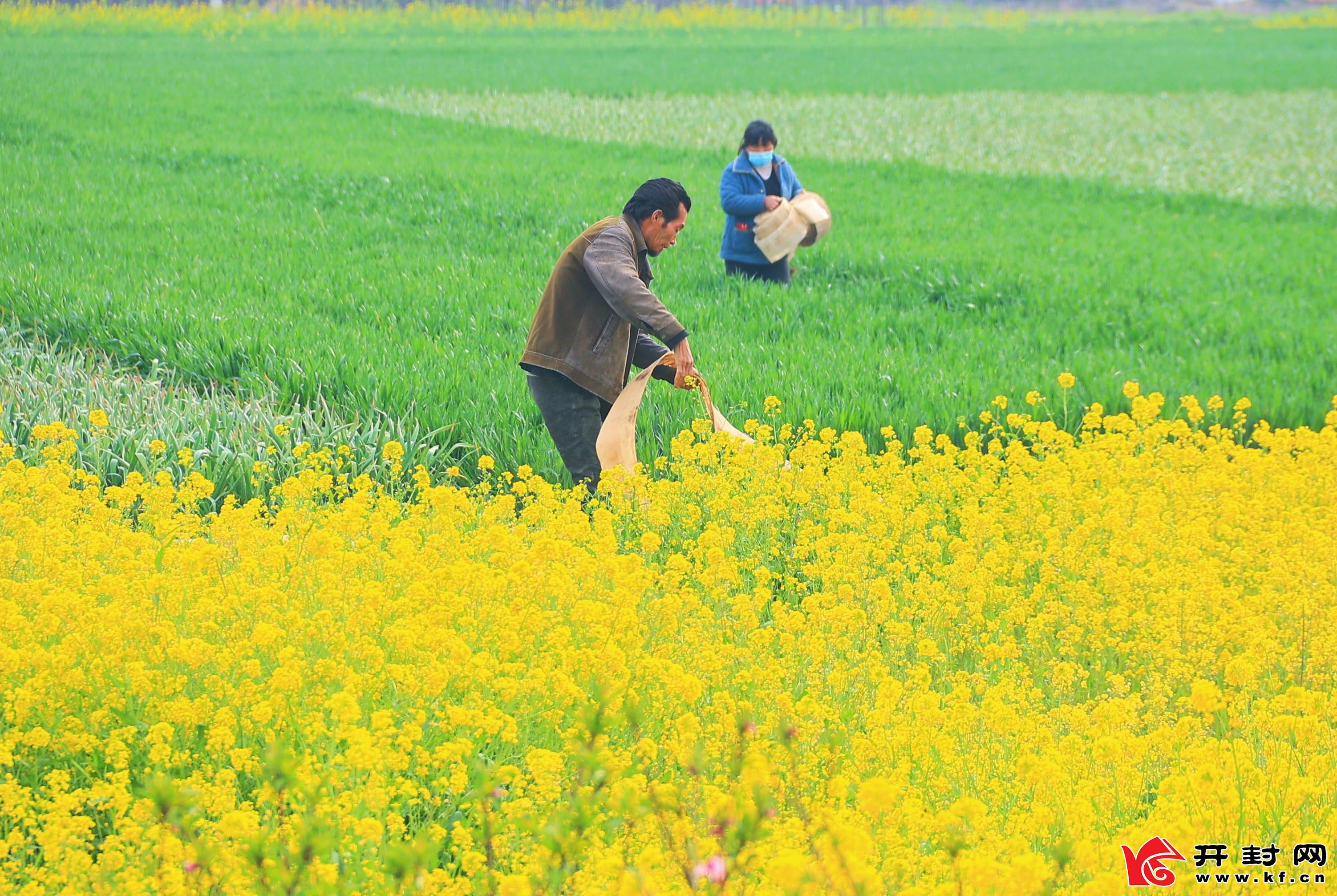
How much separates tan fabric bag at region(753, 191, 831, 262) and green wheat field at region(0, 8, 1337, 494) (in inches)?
15.4

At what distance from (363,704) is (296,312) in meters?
5.57

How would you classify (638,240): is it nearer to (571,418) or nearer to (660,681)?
(571,418)

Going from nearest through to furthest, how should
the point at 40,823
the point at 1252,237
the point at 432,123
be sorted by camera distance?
the point at 40,823 → the point at 1252,237 → the point at 432,123

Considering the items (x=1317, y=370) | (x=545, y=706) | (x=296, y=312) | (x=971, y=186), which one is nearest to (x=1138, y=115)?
(x=971, y=186)

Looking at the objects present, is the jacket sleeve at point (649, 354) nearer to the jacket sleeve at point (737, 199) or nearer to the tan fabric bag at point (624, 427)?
the tan fabric bag at point (624, 427)

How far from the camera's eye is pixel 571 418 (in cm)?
557

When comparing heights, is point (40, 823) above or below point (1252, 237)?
below

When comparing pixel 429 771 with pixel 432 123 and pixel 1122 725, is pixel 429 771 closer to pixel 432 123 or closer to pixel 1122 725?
pixel 1122 725

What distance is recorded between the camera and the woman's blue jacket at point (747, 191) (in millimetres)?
8938

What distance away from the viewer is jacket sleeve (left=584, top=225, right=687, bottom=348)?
5039 millimetres

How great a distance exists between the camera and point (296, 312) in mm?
8500

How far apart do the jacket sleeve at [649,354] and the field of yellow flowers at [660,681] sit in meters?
0.38

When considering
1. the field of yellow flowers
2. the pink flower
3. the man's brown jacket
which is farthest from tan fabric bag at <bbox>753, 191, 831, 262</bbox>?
the pink flower

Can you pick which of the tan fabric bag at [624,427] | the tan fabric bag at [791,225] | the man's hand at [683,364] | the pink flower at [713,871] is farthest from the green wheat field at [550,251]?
the pink flower at [713,871]
